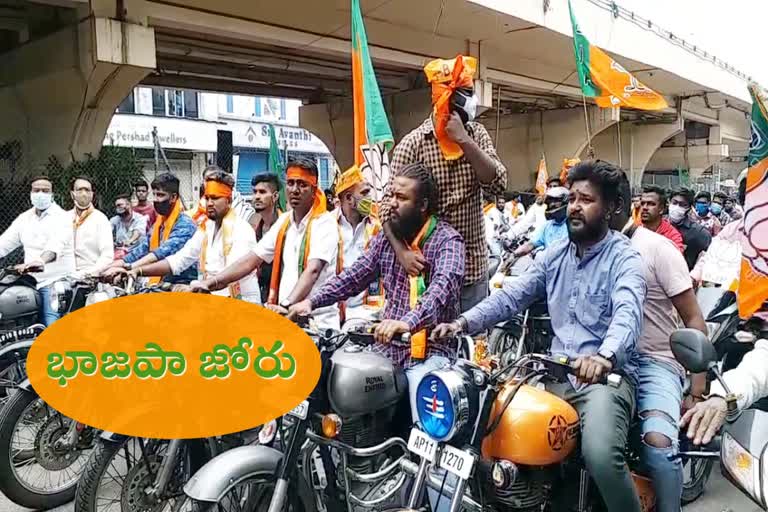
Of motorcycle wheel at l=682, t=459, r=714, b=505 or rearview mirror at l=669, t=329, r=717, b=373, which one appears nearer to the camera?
rearview mirror at l=669, t=329, r=717, b=373

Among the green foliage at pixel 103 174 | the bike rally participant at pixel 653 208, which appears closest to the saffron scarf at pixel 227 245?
the bike rally participant at pixel 653 208

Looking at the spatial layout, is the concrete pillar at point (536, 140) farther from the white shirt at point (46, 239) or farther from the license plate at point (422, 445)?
the license plate at point (422, 445)

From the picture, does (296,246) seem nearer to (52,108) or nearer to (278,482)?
(278,482)

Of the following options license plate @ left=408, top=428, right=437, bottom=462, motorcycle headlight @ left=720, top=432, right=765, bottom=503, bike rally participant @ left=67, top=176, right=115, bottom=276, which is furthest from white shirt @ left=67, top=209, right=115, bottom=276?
motorcycle headlight @ left=720, top=432, right=765, bottom=503

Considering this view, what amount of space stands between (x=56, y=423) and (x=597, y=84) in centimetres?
670

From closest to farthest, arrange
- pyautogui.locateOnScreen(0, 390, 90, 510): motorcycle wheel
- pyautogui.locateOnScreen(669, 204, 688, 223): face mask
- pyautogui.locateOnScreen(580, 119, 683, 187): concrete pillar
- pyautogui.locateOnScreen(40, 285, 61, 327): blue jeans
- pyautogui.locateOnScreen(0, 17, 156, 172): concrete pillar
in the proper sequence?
pyautogui.locateOnScreen(0, 390, 90, 510): motorcycle wheel → pyautogui.locateOnScreen(40, 285, 61, 327): blue jeans → pyautogui.locateOnScreen(669, 204, 688, 223): face mask → pyautogui.locateOnScreen(0, 17, 156, 172): concrete pillar → pyautogui.locateOnScreen(580, 119, 683, 187): concrete pillar

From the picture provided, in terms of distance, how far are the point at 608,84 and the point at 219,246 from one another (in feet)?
18.2

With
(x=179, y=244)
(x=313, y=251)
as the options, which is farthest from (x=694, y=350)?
(x=179, y=244)

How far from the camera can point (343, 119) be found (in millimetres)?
18734

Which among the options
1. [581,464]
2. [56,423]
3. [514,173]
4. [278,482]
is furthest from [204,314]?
[514,173]

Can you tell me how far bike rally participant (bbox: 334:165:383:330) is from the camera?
429 cm

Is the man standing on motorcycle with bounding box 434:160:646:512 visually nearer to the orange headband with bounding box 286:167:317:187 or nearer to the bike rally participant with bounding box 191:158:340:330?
the bike rally participant with bounding box 191:158:340:330

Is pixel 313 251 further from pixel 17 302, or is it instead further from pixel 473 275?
pixel 17 302

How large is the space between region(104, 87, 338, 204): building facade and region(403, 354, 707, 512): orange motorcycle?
18357mm
